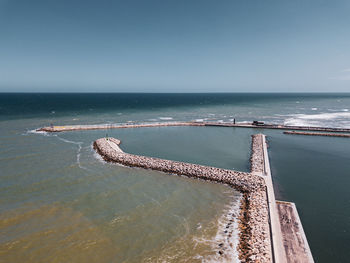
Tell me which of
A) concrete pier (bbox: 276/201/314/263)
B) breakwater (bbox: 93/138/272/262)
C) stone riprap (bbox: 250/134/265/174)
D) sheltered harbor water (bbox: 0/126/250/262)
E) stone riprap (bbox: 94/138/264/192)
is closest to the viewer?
concrete pier (bbox: 276/201/314/263)

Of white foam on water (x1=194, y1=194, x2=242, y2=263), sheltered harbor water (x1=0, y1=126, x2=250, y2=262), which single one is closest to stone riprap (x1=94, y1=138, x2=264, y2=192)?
sheltered harbor water (x1=0, y1=126, x2=250, y2=262)

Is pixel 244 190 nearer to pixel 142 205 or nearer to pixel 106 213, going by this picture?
pixel 142 205

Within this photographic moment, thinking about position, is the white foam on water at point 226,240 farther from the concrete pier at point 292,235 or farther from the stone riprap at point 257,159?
the stone riprap at point 257,159

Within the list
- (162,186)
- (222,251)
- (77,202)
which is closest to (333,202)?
(222,251)

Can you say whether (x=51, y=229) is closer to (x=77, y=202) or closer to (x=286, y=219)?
(x=77, y=202)

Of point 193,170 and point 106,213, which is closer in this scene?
point 106,213

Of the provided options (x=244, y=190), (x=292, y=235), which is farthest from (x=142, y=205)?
(x=292, y=235)

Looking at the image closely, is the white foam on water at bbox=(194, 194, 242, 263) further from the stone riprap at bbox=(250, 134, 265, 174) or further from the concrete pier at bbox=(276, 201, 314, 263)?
the stone riprap at bbox=(250, 134, 265, 174)

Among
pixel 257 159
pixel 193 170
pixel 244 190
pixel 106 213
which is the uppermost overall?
pixel 257 159

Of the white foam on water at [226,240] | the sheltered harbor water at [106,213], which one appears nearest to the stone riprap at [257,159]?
the sheltered harbor water at [106,213]
